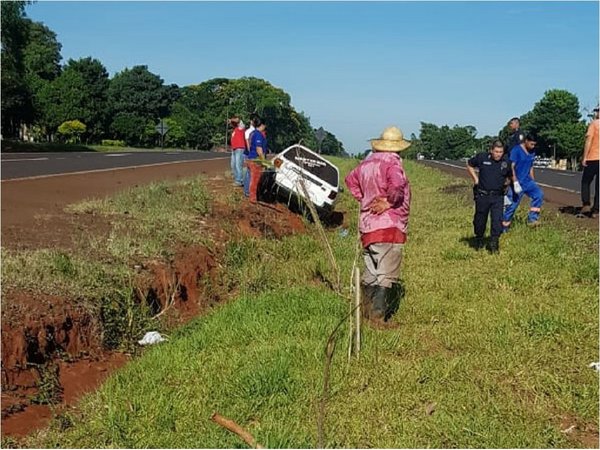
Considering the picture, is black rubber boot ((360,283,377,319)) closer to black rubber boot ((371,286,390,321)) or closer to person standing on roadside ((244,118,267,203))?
black rubber boot ((371,286,390,321))

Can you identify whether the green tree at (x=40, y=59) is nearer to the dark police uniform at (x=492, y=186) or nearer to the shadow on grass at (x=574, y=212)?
the shadow on grass at (x=574, y=212)

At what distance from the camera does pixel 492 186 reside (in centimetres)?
881

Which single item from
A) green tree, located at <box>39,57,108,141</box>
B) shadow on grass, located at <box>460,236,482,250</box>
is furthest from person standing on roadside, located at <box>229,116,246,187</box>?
green tree, located at <box>39,57,108,141</box>

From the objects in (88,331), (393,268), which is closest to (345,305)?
(393,268)

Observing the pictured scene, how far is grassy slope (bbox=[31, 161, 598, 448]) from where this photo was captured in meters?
4.18

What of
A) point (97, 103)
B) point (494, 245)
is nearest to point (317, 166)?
point (494, 245)

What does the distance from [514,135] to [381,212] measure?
539 cm

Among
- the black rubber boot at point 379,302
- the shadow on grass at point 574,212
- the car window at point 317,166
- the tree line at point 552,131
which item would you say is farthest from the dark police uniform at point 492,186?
the tree line at point 552,131

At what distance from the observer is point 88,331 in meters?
5.95

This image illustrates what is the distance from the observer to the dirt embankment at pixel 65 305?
503 centimetres

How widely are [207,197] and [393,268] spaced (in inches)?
293

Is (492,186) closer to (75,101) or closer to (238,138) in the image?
(238,138)

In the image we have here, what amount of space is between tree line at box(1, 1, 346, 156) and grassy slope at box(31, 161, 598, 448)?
3774 centimetres

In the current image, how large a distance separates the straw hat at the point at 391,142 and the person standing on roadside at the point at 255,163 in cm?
667
